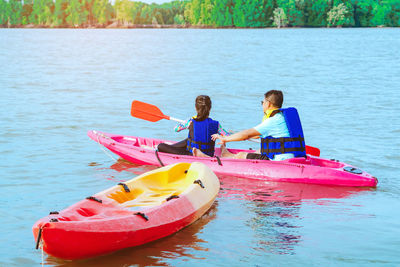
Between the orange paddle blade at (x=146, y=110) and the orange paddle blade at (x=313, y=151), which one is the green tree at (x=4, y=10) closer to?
the orange paddle blade at (x=146, y=110)

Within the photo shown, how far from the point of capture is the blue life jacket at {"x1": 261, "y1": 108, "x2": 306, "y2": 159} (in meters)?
7.67

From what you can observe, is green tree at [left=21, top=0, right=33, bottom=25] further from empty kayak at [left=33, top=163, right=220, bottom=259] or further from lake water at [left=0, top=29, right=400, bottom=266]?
empty kayak at [left=33, top=163, right=220, bottom=259]

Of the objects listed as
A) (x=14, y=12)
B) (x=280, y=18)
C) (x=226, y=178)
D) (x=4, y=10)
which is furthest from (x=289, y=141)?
(x=14, y=12)

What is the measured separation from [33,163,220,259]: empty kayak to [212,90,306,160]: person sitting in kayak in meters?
1.06

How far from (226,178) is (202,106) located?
109cm

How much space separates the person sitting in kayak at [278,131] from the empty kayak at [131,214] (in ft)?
3.49

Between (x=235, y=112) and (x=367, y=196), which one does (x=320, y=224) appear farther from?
(x=235, y=112)

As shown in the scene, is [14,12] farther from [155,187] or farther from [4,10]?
[155,187]

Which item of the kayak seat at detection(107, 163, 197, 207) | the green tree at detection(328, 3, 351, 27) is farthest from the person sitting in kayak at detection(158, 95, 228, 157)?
the green tree at detection(328, 3, 351, 27)

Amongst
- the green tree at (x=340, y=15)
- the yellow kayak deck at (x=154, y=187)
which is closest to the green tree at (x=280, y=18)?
the green tree at (x=340, y=15)

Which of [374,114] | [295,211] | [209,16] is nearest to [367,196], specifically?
[295,211]

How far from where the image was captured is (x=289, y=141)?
7773mm

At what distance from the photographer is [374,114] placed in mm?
14891

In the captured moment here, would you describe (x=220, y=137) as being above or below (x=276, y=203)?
above
